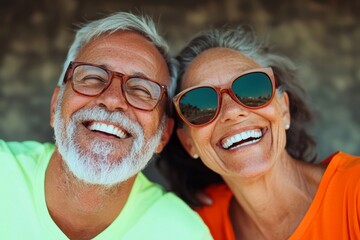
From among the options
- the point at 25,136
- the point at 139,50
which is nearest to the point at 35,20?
the point at 25,136

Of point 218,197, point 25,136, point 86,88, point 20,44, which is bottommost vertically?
point 25,136

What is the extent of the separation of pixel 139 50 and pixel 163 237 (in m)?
0.69

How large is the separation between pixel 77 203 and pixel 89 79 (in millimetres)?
436

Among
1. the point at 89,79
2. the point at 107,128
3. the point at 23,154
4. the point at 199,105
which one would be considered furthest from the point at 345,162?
the point at 23,154

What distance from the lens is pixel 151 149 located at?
198cm

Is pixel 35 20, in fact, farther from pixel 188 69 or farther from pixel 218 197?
pixel 218 197

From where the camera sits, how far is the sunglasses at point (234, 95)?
6.17 ft

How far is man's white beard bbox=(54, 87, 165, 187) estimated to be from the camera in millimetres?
1809

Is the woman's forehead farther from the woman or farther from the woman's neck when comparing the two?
the woman's neck

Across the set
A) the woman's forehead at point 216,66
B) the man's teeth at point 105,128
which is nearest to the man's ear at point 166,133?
the woman's forehead at point 216,66

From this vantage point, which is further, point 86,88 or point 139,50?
point 139,50

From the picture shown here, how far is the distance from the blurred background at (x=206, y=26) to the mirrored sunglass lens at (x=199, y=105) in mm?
1127

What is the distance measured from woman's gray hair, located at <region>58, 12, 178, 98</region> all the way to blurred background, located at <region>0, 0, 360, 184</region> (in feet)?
2.66

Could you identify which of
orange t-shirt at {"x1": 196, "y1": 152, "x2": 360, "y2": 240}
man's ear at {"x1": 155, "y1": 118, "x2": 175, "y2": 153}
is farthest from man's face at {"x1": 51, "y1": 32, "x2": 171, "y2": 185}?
orange t-shirt at {"x1": 196, "y1": 152, "x2": 360, "y2": 240}
